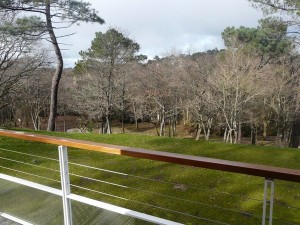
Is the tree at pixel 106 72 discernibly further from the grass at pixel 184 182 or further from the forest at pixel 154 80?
the grass at pixel 184 182

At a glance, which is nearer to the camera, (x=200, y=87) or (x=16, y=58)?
(x=16, y=58)

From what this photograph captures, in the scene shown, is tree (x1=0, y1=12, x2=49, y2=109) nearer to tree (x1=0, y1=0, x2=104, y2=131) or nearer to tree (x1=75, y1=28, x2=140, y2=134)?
tree (x1=0, y1=0, x2=104, y2=131)

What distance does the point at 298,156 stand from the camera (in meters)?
5.57

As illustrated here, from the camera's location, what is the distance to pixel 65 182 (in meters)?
1.65

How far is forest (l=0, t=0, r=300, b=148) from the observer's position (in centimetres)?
1066

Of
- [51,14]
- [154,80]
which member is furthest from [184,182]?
[154,80]

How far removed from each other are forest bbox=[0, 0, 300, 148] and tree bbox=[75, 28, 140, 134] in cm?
6

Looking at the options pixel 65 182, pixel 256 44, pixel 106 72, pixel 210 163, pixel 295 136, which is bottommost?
pixel 295 136

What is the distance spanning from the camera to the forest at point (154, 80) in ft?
35.0

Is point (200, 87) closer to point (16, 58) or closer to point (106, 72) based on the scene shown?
point (106, 72)

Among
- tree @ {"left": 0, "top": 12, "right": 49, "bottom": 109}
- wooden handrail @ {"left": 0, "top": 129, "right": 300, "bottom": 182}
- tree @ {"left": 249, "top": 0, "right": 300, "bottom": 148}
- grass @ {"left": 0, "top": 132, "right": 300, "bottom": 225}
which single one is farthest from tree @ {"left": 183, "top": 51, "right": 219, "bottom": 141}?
wooden handrail @ {"left": 0, "top": 129, "right": 300, "bottom": 182}

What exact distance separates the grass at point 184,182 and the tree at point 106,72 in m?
10.7

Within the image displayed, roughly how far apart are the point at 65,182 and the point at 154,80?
16.6 m

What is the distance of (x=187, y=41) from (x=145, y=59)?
3.04 meters
